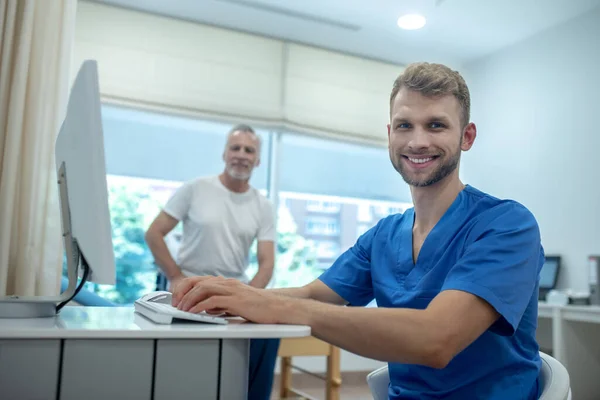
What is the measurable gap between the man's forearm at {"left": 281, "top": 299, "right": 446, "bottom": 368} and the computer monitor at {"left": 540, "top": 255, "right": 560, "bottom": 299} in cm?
309

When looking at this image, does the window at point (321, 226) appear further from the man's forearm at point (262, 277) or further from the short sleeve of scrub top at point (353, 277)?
the short sleeve of scrub top at point (353, 277)

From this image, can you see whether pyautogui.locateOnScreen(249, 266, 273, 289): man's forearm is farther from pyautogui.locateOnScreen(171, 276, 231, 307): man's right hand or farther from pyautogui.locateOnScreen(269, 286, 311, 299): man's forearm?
pyautogui.locateOnScreen(171, 276, 231, 307): man's right hand

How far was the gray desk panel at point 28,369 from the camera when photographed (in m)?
0.58

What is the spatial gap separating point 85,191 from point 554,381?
0.83 meters

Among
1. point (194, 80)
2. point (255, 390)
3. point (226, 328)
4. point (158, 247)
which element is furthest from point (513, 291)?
point (194, 80)

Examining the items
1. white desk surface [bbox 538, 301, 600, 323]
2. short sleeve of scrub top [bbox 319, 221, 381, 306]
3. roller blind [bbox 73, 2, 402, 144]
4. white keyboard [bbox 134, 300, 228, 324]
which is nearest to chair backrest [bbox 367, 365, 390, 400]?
short sleeve of scrub top [bbox 319, 221, 381, 306]

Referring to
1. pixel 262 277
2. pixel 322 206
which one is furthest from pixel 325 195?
pixel 262 277

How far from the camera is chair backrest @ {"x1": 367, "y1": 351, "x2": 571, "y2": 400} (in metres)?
0.89

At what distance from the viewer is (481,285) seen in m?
0.86

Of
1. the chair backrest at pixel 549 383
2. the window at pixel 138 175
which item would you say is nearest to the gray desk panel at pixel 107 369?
the chair backrest at pixel 549 383

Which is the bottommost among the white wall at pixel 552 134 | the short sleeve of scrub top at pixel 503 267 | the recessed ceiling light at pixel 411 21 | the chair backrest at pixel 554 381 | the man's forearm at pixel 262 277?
the chair backrest at pixel 554 381

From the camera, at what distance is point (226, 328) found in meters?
0.68

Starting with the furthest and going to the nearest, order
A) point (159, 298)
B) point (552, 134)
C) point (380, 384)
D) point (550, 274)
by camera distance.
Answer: point (552, 134) < point (550, 274) < point (380, 384) < point (159, 298)

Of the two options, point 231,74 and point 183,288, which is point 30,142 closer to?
point 183,288
